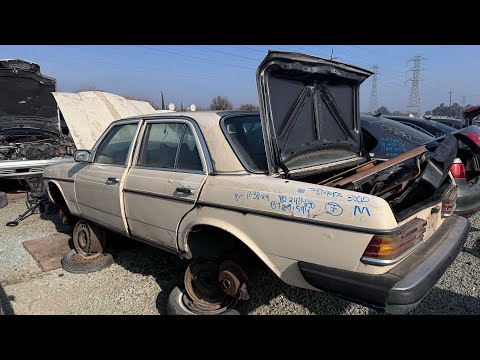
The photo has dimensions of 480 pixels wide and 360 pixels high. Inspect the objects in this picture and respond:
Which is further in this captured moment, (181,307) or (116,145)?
(116,145)

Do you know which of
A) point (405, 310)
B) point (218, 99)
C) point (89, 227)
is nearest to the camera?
point (405, 310)

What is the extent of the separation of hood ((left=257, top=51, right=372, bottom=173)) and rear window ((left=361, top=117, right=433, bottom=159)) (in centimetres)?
160

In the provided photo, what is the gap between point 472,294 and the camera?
316 cm

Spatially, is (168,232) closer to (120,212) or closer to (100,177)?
(120,212)

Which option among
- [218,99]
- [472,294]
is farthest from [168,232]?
[218,99]

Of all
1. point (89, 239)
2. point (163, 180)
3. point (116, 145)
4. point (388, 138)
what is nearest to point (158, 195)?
point (163, 180)

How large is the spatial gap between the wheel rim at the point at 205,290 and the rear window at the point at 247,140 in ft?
3.04

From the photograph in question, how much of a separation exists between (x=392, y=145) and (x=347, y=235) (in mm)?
3444

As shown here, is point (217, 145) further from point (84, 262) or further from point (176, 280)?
point (84, 262)

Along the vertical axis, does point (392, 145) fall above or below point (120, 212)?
above

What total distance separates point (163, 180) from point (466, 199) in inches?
135

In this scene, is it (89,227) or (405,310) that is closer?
(405,310)

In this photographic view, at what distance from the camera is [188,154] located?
9.51 ft

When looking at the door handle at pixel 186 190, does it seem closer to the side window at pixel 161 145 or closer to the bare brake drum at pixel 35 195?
the side window at pixel 161 145
